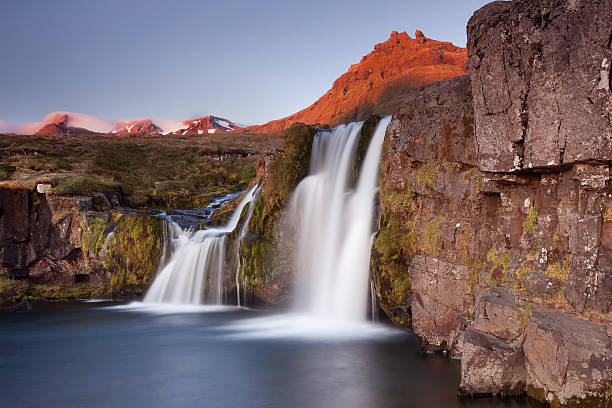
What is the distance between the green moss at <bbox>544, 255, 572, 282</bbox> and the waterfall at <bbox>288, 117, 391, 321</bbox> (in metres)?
7.06

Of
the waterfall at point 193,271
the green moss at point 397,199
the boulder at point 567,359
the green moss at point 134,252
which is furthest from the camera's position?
the green moss at point 134,252

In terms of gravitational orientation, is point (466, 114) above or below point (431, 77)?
below

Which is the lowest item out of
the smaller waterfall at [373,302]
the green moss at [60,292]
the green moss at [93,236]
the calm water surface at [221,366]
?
the green moss at [60,292]

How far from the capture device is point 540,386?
855 centimetres

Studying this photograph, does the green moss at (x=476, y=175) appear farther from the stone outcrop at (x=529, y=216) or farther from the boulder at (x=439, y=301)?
the boulder at (x=439, y=301)

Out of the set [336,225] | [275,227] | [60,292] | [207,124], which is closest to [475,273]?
[336,225]

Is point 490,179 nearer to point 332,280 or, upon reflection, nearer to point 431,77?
point 332,280

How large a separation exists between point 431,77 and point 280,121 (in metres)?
40.9

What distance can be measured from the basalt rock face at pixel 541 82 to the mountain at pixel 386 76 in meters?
53.1

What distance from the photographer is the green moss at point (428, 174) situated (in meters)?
13.3

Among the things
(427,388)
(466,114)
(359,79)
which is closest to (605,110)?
(466,114)

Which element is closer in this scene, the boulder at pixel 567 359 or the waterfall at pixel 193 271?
the boulder at pixel 567 359

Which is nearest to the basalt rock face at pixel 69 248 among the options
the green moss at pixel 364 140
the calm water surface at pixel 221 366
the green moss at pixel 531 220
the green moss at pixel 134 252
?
the green moss at pixel 134 252

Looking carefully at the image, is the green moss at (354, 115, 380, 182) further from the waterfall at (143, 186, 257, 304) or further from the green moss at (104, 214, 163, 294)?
the green moss at (104, 214, 163, 294)
